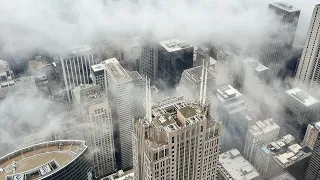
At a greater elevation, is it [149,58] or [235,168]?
[149,58]

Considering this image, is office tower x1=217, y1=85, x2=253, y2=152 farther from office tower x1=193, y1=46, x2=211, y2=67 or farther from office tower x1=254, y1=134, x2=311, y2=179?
office tower x1=193, y1=46, x2=211, y2=67

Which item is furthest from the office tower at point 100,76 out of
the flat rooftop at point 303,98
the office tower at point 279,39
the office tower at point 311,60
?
the office tower at point 311,60

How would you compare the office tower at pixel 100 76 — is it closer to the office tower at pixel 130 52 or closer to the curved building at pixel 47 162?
the office tower at pixel 130 52

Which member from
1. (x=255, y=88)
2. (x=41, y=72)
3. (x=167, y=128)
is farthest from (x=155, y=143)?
(x=41, y=72)

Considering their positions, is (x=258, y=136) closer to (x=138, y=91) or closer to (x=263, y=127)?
(x=263, y=127)

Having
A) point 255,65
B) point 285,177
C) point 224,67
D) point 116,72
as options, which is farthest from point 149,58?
point 285,177

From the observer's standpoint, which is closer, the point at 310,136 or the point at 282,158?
the point at 282,158
